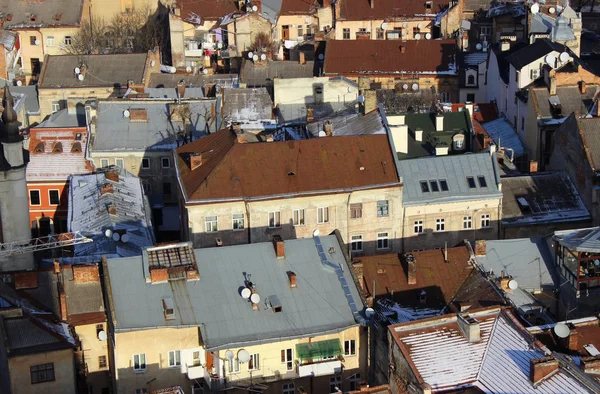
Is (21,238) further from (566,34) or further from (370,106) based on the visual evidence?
(566,34)

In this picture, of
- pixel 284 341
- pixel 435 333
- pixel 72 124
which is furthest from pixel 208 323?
pixel 72 124

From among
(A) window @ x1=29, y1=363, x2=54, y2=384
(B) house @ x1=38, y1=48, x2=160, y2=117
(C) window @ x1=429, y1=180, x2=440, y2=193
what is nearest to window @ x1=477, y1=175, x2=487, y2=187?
(C) window @ x1=429, y1=180, x2=440, y2=193

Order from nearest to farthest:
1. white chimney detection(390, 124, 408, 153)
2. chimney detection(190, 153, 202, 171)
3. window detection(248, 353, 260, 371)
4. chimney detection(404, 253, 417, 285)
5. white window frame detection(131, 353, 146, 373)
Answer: white window frame detection(131, 353, 146, 373), window detection(248, 353, 260, 371), chimney detection(404, 253, 417, 285), chimney detection(190, 153, 202, 171), white chimney detection(390, 124, 408, 153)

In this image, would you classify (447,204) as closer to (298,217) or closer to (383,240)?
(383,240)

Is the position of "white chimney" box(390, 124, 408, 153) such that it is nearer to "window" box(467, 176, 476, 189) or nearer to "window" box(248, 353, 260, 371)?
"window" box(467, 176, 476, 189)

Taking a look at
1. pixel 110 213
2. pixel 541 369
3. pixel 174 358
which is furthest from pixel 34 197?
pixel 541 369

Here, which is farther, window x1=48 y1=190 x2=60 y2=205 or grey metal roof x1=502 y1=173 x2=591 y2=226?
window x1=48 y1=190 x2=60 y2=205
